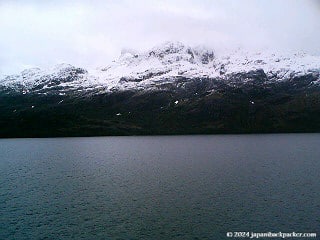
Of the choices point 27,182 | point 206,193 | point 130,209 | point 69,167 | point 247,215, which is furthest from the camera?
point 69,167

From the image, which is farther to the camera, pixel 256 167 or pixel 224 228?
pixel 256 167

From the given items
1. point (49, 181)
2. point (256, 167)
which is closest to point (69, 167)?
point (49, 181)

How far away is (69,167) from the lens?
373 ft

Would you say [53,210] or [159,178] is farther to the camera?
[159,178]

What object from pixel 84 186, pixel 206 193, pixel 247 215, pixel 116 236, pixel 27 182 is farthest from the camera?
pixel 27 182

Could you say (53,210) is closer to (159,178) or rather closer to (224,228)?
(224,228)

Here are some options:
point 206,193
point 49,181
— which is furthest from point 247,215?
point 49,181

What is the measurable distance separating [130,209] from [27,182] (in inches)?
1465

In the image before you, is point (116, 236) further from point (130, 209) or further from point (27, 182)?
point (27, 182)

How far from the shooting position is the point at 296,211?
53938mm

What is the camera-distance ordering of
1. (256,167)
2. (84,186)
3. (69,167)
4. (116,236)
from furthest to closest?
(69,167) → (256,167) → (84,186) → (116,236)

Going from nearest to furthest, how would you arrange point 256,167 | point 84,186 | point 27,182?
1. point 84,186
2. point 27,182
3. point 256,167

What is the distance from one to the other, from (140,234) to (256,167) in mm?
63447

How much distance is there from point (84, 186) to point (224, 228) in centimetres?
3976
